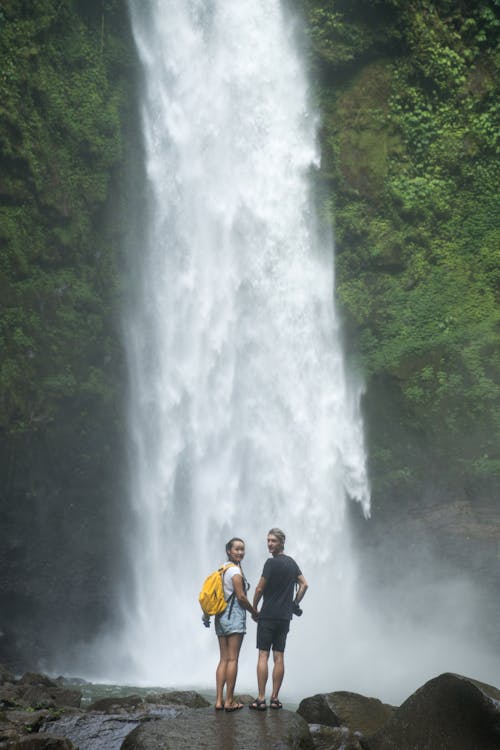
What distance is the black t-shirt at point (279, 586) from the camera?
6684 millimetres

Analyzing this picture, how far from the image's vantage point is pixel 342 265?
17.7 meters

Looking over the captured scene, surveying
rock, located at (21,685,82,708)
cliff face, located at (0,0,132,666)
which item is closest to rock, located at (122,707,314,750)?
rock, located at (21,685,82,708)

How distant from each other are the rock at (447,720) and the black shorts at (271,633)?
3.82 ft

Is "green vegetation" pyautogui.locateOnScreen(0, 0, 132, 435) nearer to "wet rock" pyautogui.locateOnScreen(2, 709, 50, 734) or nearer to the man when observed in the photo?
"wet rock" pyautogui.locateOnScreen(2, 709, 50, 734)

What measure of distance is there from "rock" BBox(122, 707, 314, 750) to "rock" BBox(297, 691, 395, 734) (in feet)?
3.87

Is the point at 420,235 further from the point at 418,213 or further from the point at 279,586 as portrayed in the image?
the point at 279,586

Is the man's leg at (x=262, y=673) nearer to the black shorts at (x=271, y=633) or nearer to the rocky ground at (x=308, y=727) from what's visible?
the black shorts at (x=271, y=633)

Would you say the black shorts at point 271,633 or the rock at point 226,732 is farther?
the black shorts at point 271,633

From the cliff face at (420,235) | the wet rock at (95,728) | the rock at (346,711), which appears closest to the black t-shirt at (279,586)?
the rock at (346,711)

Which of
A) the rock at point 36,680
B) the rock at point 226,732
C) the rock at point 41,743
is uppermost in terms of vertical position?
the rock at point 36,680

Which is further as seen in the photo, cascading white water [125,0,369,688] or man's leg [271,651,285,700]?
cascading white water [125,0,369,688]

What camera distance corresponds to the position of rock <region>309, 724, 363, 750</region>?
6625 millimetres

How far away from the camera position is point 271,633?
6.71 metres

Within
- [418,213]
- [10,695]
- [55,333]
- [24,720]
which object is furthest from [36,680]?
[418,213]
